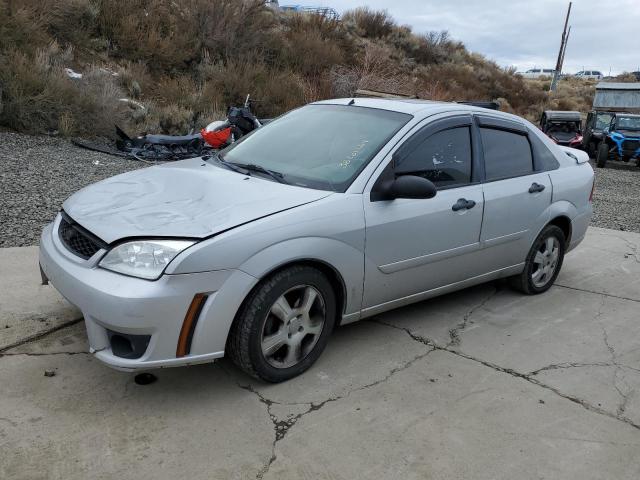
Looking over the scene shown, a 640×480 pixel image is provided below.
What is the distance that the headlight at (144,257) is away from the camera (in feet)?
9.12

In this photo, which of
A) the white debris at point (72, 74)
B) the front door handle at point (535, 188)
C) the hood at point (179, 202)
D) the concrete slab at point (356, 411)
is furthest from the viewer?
the white debris at point (72, 74)

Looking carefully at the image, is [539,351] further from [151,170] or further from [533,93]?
[533,93]

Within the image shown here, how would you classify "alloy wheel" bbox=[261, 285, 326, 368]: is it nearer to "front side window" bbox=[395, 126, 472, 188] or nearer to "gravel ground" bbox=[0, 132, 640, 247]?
"front side window" bbox=[395, 126, 472, 188]

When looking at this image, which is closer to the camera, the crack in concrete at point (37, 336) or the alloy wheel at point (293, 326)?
the alloy wheel at point (293, 326)

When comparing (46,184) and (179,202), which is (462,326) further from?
(46,184)

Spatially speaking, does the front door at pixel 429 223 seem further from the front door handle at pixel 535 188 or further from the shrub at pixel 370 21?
the shrub at pixel 370 21

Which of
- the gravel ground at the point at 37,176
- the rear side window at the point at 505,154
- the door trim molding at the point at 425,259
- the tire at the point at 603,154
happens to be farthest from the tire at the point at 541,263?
the tire at the point at 603,154

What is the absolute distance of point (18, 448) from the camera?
259 centimetres

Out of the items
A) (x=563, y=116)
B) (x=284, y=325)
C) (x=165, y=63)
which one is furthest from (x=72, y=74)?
(x=563, y=116)

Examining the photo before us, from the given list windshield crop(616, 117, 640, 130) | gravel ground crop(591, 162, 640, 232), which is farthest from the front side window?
windshield crop(616, 117, 640, 130)

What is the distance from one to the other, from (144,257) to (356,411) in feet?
4.43

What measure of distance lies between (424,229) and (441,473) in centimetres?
159

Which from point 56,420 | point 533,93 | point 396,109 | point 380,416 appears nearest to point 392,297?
point 380,416

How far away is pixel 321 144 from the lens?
3916 mm
